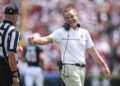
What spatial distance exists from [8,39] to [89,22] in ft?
37.4

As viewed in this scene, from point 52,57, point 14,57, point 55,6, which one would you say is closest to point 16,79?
point 14,57

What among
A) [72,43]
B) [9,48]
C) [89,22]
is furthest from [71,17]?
[89,22]

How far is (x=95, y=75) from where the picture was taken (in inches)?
727

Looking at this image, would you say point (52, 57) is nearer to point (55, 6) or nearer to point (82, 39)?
point (55, 6)

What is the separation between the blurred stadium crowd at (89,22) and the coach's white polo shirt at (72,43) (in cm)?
865

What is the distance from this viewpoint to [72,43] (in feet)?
36.1

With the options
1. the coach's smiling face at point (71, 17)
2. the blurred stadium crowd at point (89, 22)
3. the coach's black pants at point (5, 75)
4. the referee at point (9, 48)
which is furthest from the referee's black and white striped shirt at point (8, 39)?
the blurred stadium crowd at point (89, 22)

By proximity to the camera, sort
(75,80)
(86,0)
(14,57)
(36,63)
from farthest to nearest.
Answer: (86,0), (36,63), (75,80), (14,57)

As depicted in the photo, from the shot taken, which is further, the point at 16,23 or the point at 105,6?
the point at 105,6

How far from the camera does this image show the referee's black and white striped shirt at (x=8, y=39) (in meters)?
9.97

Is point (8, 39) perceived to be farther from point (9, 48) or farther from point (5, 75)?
point (5, 75)

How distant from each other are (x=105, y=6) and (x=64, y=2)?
1405 millimetres

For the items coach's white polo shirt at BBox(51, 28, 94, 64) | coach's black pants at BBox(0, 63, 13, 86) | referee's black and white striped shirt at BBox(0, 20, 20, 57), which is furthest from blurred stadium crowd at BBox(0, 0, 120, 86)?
referee's black and white striped shirt at BBox(0, 20, 20, 57)

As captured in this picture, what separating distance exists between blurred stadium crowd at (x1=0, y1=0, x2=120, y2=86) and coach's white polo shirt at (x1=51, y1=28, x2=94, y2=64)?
28.4 ft
